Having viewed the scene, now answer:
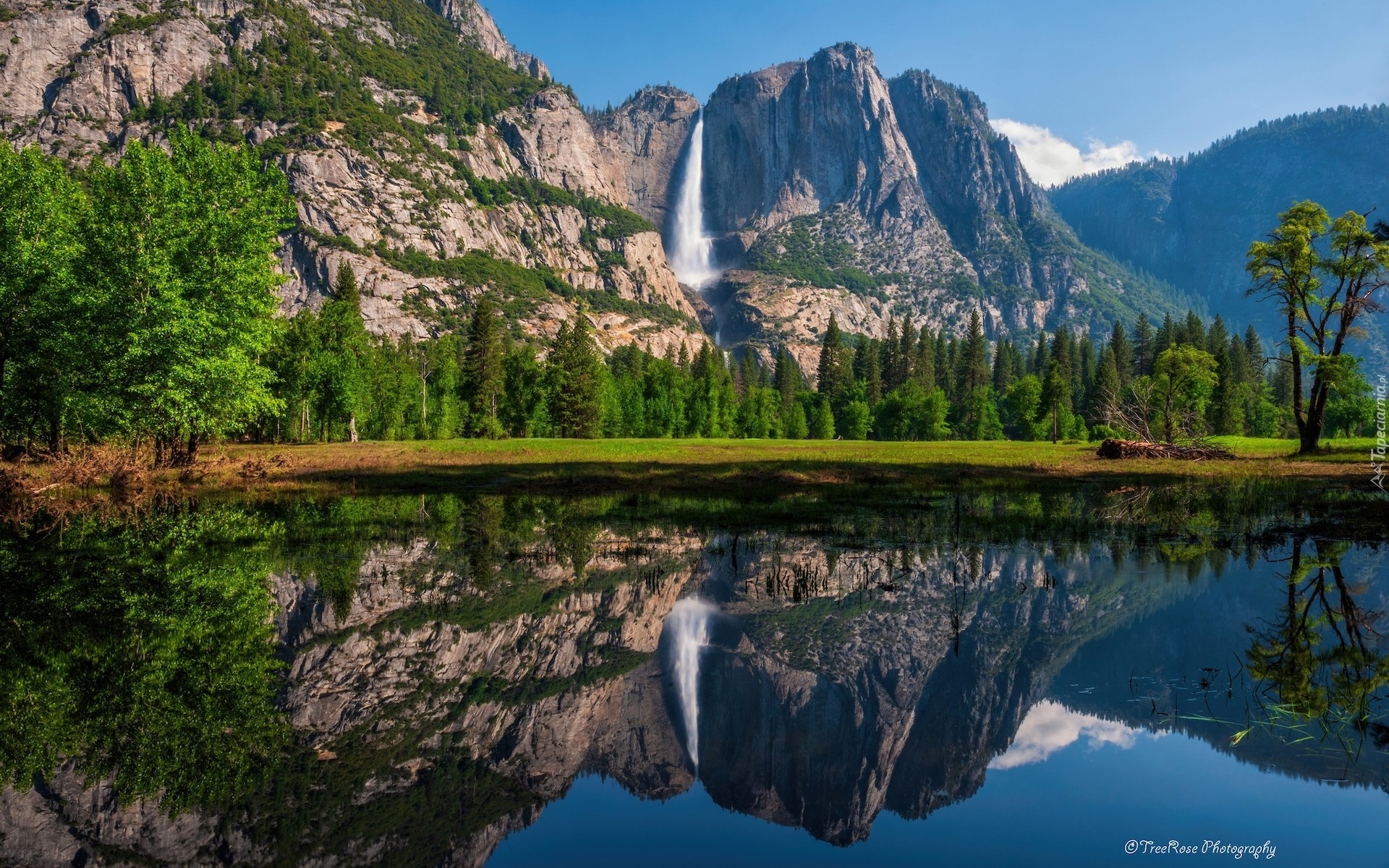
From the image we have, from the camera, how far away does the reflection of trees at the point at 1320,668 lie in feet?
23.9

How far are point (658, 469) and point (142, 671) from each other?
32.7 metres

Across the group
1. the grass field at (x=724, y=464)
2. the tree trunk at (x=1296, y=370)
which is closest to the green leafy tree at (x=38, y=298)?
the grass field at (x=724, y=464)

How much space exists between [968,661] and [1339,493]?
26.5 meters

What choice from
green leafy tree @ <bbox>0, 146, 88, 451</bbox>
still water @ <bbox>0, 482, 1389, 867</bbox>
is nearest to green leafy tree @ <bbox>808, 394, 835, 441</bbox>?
green leafy tree @ <bbox>0, 146, 88, 451</bbox>

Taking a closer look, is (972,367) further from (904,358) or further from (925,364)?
(904,358)

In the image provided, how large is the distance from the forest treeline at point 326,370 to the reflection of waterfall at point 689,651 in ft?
92.8

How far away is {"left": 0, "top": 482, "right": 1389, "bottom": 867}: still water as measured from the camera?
595 cm

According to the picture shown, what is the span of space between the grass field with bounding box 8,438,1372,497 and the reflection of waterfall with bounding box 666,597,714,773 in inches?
824

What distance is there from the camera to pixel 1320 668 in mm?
8906

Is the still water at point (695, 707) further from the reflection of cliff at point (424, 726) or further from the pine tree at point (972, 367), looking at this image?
the pine tree at point (972, 367)

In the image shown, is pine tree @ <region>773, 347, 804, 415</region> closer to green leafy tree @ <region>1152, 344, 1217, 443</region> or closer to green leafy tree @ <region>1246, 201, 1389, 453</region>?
green leafy tree @ <region>1152, 344, 1217, 443</region>

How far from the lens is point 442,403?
325 ft

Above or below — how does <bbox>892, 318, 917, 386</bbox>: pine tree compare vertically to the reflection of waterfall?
above

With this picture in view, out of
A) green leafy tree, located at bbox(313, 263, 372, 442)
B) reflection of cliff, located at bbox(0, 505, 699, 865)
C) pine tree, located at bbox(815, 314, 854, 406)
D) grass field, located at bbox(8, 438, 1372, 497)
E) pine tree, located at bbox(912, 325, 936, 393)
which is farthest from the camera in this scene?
pine tree, located at bbox(815, 314, 854, 406)
